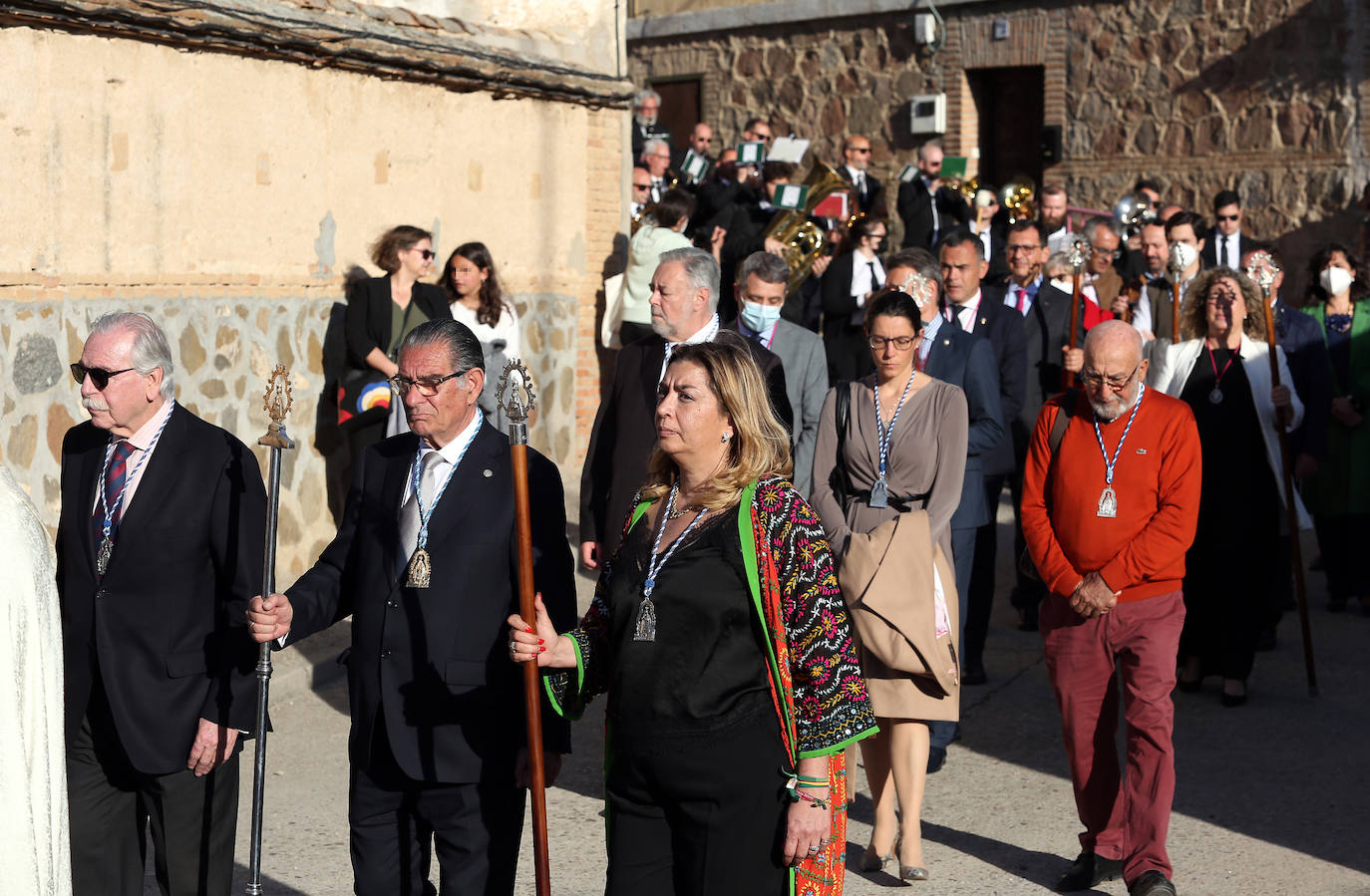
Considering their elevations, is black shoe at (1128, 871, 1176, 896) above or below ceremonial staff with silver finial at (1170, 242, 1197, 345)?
below

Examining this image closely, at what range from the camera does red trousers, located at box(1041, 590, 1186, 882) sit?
18.8ft

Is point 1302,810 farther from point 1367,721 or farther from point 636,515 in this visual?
point 636,515

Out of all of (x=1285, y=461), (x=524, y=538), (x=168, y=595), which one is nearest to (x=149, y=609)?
(x=168, y=595)

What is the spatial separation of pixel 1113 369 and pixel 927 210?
9.86 meters

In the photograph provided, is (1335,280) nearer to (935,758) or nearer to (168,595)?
(935,758)

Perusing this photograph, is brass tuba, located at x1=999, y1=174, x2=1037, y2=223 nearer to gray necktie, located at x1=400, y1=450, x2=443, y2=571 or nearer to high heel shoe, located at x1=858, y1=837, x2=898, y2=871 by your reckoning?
high heel shoe, located at x1=858, y1=837, x2=898, y2=871

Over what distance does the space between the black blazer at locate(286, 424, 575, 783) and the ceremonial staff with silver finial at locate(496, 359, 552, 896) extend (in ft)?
0.83

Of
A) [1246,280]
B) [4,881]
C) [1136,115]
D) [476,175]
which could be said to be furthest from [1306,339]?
[1136,115]

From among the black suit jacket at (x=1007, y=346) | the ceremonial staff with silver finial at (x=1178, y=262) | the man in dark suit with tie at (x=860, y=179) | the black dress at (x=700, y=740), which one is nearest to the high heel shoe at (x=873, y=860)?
the black dress at (x=700, y=740)

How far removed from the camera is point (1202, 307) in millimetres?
8039

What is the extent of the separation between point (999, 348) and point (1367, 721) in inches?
96.3

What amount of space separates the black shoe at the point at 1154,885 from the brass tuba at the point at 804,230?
7.30m

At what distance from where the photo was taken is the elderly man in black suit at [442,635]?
438 cm

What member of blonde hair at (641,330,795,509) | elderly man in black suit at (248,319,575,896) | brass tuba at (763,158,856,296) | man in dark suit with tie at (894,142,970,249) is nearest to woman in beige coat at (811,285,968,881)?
elderly man in black suit at (248,319,575,896)
